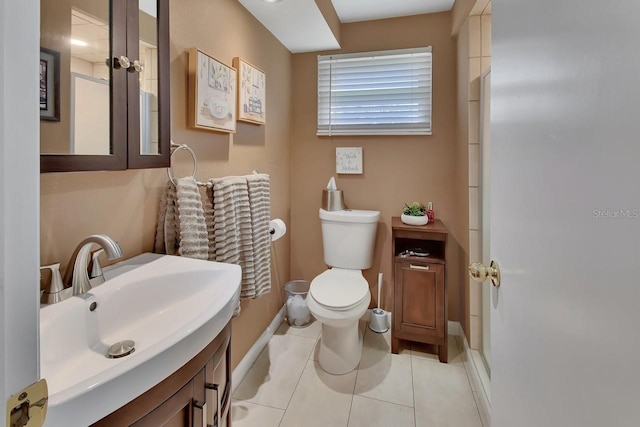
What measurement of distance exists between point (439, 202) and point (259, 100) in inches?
58.3

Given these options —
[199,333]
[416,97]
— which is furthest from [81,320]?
[416,97]

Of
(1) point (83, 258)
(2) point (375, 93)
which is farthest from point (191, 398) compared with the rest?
(2) point (375, 93)

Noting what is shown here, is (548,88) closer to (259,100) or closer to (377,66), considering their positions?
(259,100)

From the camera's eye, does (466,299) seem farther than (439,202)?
No

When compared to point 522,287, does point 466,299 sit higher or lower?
lower

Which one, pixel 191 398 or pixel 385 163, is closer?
pixel 191 398

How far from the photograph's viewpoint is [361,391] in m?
Result: 1.76

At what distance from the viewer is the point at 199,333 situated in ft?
2.38

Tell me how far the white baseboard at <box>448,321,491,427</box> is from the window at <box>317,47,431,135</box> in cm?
152

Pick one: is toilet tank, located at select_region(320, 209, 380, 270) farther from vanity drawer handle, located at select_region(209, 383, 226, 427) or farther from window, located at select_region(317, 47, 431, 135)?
vanity drawer handle, located at select_region(209, 383, 226, 427)

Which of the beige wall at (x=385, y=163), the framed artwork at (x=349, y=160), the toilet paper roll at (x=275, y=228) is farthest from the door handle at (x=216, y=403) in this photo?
the framed artwork at (x=349, y=160)

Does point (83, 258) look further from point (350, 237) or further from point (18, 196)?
Answer: point (350, 237)

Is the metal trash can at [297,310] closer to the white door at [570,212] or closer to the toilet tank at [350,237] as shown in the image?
the toilet tank at [350,237]

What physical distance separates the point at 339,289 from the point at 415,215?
2.45ft
